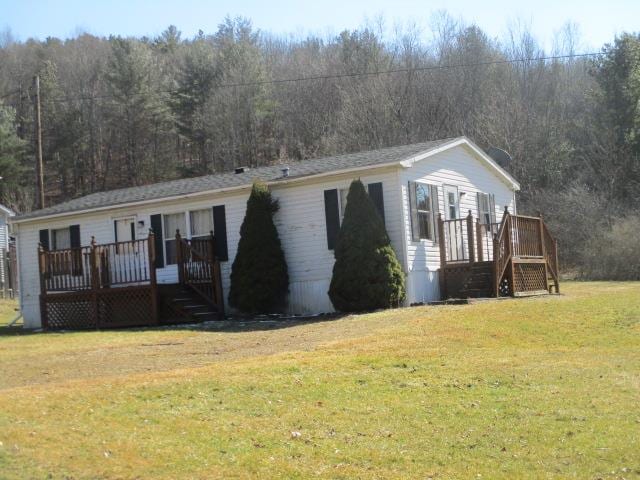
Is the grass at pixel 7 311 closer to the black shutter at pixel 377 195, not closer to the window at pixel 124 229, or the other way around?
the window at pixel 124 229

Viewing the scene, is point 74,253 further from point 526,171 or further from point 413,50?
point 413,50

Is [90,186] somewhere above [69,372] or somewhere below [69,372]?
above

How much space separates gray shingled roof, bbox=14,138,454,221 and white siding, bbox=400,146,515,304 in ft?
1.68

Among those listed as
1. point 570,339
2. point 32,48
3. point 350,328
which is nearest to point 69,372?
point 350,328

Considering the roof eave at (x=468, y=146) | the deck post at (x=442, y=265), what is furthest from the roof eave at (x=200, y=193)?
the deck post at (x=442, y=265)

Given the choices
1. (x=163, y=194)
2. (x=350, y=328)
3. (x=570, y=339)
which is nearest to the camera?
(x=570, y=339)

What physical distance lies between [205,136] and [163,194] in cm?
2789

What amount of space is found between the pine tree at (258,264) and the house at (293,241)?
2.07 ft

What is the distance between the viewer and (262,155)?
51.7 m

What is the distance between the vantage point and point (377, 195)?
2059cm

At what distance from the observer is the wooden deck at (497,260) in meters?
20.7

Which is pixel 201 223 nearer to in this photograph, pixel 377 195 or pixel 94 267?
pixel 94 267

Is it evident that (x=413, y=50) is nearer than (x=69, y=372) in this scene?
No

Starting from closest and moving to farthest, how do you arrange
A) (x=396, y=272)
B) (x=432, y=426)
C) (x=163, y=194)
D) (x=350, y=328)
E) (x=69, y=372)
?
(x=432, y=426), (x=69, y=372), (x=350, y=328), (x=396, y=272), (x=163, y=194)
